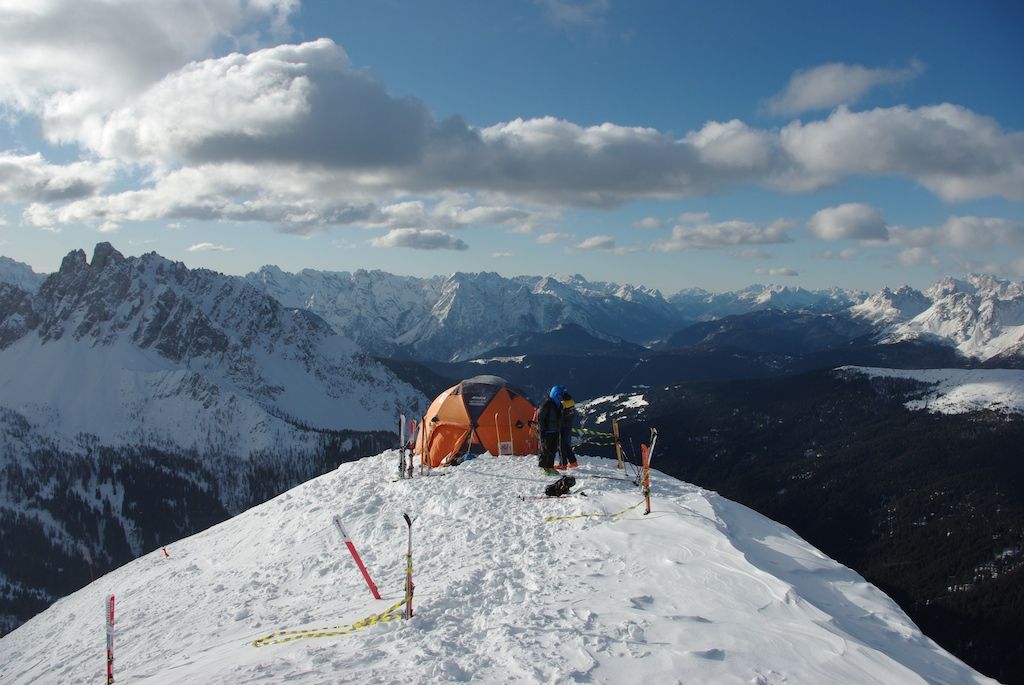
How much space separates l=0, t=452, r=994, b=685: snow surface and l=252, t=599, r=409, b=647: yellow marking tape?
30 cm

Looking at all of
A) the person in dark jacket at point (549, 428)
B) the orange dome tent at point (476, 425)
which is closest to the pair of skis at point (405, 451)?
the orange dome tent at point (476, 425)

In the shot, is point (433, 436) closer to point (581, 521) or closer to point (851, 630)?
point (581, 521)

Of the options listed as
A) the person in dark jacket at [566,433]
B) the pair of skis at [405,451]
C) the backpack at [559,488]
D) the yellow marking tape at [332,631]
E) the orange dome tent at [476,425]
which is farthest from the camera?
the orange dome tent at [476,425]

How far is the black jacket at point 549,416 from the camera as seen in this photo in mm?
23078

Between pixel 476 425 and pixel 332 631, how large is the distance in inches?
726

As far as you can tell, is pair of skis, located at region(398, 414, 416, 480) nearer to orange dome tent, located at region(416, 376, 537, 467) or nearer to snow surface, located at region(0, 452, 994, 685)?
snow surface, located at region(0, 452, 994, 685)

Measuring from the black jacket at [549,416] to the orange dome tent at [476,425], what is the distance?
6.15 m

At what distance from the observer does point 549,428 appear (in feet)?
76.2

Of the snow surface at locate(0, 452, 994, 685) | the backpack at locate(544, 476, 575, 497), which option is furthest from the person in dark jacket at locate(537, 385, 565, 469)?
the backpack at locate(544, 476, 575, 497)

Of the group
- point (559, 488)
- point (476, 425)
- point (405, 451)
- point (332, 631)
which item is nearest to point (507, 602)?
point (332, 631)

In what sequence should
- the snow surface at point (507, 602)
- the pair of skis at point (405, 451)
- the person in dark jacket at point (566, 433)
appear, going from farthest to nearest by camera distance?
the pair of skis at point (405, 451)
the person in dark jacket at point (566, 433)
the snow surface at point (507, 602)

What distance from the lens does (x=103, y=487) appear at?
557ft

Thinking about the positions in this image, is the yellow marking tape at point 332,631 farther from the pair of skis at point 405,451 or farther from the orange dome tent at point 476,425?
the orange dome tent at point 476,425

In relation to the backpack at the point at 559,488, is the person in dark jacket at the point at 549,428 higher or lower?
higher
